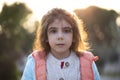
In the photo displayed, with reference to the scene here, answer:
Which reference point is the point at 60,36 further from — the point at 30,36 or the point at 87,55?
the point at 30,36

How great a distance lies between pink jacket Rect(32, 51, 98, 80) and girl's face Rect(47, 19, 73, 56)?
0.64 ft

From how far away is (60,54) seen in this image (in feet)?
19.4

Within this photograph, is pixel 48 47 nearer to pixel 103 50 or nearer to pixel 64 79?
pixel 64 79

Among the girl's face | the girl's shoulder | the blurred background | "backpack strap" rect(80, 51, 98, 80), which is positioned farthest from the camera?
the blurred background

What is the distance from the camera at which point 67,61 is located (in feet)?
19.3

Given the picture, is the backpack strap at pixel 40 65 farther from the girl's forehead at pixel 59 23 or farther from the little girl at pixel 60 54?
the girl's forehead at pixel 59 23

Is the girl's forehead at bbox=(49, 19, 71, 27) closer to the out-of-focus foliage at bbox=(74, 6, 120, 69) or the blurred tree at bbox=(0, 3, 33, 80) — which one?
the blurred tree at bbox=(0, 3, 33, 80)

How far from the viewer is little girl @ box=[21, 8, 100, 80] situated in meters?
5.77

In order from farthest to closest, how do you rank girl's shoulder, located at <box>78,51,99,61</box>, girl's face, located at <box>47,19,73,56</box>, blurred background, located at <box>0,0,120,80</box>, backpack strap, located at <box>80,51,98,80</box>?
blurred background, located at <box>0,0,120,80</box> → girl's shoulder, located at <box>78,51,99,61</box> → backpack strap, located at <box>80,51,98,80</box> → girl's face, located at <box>47,19,73,56</box>

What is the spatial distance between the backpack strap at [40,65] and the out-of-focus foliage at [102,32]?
49414mm

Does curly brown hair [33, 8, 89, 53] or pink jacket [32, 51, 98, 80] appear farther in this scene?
curly brown hair [33, 8, 89, 53]

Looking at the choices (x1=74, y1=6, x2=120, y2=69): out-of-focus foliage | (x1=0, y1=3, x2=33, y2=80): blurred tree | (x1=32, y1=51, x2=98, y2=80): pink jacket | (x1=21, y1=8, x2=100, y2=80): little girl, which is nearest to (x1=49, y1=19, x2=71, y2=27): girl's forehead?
(x1=21, y1=8, x2=100, y2=80): little girl

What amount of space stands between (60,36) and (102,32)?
5394 cm

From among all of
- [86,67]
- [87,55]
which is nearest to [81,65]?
[86,67]
